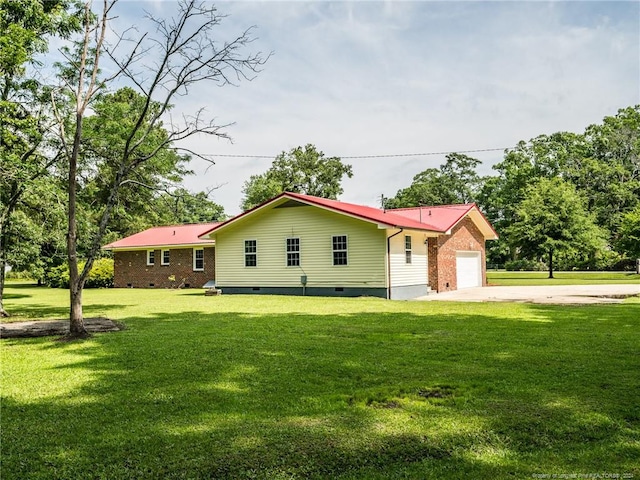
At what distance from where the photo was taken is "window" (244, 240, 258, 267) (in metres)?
22.5

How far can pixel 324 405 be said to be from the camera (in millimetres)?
4766

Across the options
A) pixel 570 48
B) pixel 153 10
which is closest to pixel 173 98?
pixel 153 10

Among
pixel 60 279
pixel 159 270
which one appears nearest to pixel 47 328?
pixel 159 270

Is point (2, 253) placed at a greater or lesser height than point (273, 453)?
greater

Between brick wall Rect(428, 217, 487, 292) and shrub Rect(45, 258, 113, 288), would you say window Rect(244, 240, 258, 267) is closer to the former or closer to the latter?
brick wall Rect(428, 217, 487, 292)

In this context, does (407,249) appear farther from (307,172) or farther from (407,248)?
(307,172)

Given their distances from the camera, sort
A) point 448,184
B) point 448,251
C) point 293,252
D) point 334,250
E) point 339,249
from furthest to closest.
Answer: point 448,184, point 448,251, point 293,252, point 334,250, point 339,249

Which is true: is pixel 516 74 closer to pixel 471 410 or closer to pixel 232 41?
→ pixel 232 41

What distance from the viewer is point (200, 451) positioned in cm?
368

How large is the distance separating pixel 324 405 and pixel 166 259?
89.2 feet

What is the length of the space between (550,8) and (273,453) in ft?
49.4

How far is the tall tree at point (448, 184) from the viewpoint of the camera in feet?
194

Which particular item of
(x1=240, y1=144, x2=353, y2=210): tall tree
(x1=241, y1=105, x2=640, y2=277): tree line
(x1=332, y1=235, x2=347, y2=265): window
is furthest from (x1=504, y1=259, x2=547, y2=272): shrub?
(x1=332, y1=235, x2=347, y2=265): window

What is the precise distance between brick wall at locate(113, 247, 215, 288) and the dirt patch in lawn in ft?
58.3
